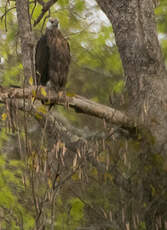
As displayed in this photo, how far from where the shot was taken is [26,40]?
13.4ft

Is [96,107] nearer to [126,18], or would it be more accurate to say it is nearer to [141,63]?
[141,63]

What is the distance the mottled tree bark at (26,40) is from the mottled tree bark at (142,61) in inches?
46.0

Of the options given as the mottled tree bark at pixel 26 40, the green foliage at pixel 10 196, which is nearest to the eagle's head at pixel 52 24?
the mottled tree bark at pixel 26 40

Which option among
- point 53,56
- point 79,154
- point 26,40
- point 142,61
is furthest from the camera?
point 53,56

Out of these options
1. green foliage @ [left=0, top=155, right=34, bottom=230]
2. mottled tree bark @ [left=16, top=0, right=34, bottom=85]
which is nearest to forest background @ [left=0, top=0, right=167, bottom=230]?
green foliage @ [left=0, top=155, right=34, bottom=230]

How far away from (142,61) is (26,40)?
1508mm

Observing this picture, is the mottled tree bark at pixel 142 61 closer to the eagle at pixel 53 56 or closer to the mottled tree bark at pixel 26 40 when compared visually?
the eagle at pixel 53 56

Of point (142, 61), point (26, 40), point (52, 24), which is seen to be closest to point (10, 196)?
point (26, 40)

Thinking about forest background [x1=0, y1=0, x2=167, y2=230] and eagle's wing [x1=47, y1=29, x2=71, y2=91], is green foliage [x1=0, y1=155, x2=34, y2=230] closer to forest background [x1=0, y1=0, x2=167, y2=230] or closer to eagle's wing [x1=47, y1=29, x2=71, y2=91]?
forest background [x1=0, y1=0, x2=167, y2=230]

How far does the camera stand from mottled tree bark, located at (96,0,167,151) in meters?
4.05

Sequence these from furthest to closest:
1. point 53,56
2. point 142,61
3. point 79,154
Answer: point 53,56
point 142,61
point 79,154

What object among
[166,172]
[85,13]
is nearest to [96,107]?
[166,172]

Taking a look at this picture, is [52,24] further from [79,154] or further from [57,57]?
[79,154]

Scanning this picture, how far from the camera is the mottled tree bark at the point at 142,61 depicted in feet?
13.3
